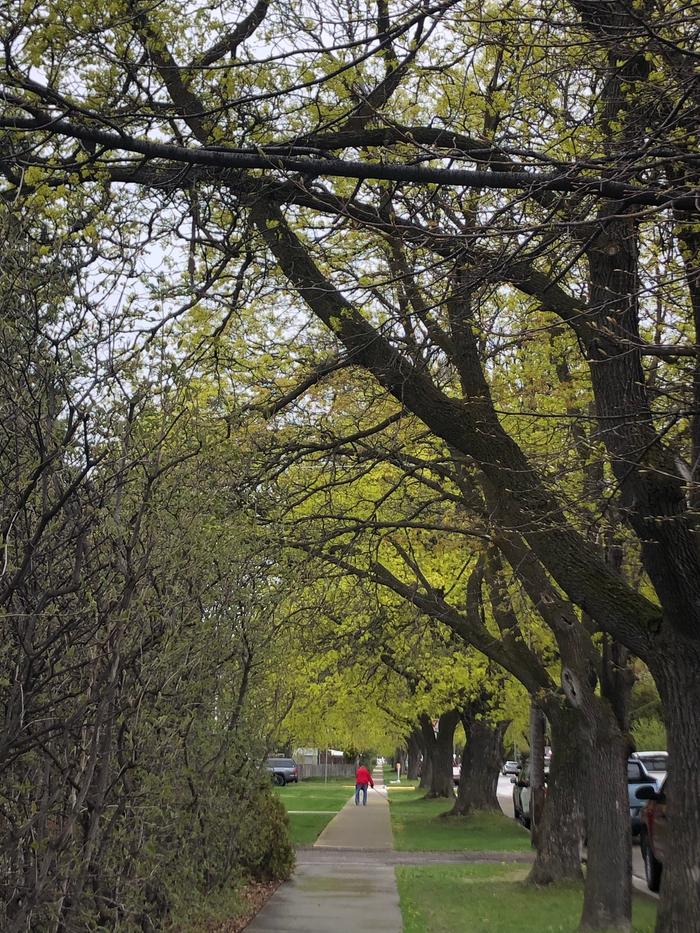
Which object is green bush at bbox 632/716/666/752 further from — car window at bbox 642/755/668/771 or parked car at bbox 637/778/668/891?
parked car at bbox 637/778/668/891

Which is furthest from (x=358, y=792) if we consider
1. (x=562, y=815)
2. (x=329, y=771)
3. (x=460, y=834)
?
(x=329, y=771)

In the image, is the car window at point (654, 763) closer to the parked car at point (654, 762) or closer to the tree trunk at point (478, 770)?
the parked car at point (654, 762)

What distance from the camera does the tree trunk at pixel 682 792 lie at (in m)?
7.41

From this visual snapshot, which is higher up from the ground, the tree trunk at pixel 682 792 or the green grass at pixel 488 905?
the tree trunk at pixel 682 792

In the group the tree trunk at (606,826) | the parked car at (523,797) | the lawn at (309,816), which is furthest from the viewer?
the parked car at (523,797)

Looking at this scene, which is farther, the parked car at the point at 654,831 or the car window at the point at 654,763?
the car window at the point at 654,763

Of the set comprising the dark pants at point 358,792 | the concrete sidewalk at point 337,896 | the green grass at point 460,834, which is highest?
the dark pants at point 358,792

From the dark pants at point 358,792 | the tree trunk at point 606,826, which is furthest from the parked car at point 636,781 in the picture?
the dark pants at point 358,792

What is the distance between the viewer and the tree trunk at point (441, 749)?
35.0 meters

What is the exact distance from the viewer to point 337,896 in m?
14.0

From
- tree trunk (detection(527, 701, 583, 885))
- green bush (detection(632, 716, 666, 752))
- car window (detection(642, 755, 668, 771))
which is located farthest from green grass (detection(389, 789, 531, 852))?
green bush (detection(632, 716, 666, 752))

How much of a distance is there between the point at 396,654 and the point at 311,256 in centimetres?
1008

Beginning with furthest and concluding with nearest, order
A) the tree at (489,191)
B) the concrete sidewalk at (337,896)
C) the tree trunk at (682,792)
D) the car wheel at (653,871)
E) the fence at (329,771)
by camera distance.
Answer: the fence at (329,771)
the car wheel at (653,871)
the concrete sidewalk at (337,896)
the tree trunk at (682,792)
the tree at (489,191)

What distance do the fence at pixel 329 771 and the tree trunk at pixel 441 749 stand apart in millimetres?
43914
